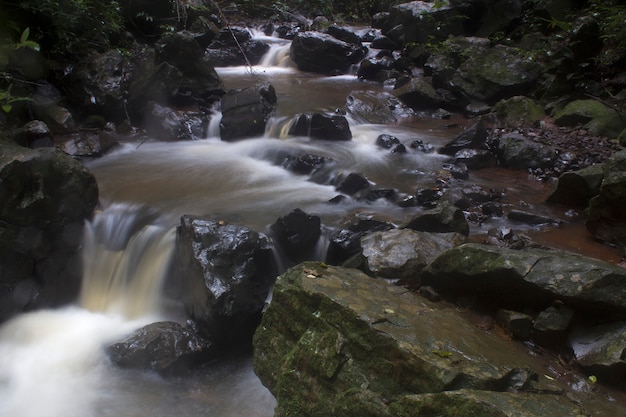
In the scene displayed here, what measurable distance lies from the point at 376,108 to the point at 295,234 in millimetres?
6841

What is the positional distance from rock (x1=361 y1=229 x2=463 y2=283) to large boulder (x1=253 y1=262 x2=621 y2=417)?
19.4 inches

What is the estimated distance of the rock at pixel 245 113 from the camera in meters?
9.58

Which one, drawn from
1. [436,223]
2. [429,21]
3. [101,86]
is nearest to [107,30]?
[101,86]

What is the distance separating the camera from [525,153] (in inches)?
326

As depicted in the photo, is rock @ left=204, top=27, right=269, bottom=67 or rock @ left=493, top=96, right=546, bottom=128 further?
rock @ left=204, top=27, right=269, bottom=67

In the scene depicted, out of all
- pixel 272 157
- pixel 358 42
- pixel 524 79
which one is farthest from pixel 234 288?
pixel 358 42

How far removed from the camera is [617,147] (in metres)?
7.97

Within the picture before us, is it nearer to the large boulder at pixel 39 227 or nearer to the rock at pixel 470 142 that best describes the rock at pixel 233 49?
the rock at pixel 470 142

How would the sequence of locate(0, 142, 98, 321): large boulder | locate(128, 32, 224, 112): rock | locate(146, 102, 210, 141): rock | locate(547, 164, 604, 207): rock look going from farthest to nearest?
locate(128, 32, 224, 112): rock → locate(146, 102, 210, 141): rock → locate(547, 164, 604, 207): rock → locate(0, 142, 98, 321): large boulder

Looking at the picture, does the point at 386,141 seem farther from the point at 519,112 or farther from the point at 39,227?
the point at 39,227

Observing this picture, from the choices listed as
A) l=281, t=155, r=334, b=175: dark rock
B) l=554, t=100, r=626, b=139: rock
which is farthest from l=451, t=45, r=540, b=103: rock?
l=281, t=155, r=334, b=175: dark rock

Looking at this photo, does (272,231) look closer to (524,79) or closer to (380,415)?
(380,415)

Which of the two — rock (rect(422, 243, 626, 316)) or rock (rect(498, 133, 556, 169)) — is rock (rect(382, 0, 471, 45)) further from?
rock (rect(422, 243, 626, 316))

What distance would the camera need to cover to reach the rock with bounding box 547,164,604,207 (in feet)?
21.3
